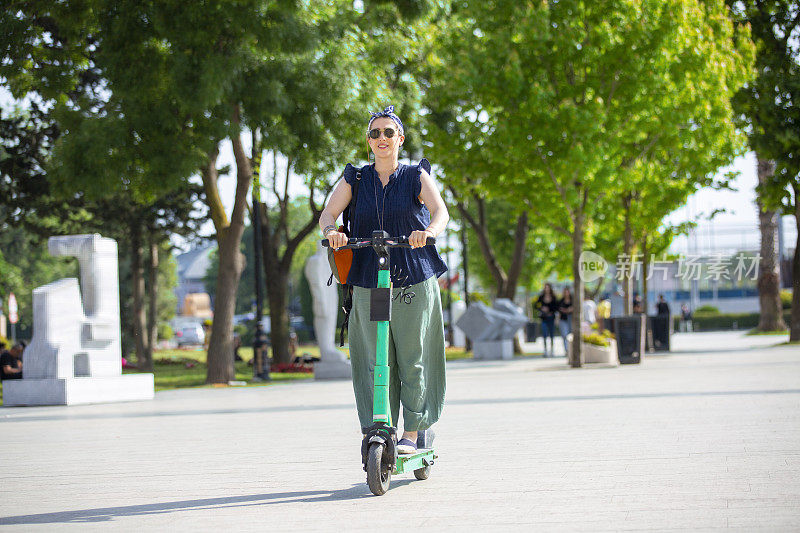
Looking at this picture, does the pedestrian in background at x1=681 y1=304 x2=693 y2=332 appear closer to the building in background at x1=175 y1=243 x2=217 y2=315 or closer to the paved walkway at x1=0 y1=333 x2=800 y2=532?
the paved walkway at x1=0 y1=333 x2=800 y2=532

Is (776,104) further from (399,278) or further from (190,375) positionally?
(399,278)

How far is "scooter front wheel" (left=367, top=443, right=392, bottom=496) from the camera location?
216 inches

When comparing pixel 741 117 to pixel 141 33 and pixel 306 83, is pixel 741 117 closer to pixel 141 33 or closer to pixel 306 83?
pixel 306 83

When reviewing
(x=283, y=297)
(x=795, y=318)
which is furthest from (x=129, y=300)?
(x=795, y=318)

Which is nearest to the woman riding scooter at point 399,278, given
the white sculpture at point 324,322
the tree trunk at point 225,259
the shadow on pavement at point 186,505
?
the shadow on pavement at point 186,505

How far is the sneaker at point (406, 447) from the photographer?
5797 mm

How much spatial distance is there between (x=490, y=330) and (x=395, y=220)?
25080 millimetres

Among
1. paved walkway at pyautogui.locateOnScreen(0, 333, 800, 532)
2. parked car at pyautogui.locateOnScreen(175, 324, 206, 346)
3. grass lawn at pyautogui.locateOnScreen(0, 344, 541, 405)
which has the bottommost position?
parked car at pyautogui.locateOnScreen(175, 324, 206, 346)

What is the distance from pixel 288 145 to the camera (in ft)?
68.8

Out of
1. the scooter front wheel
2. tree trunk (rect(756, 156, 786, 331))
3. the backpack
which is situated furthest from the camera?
tree trunk (rect(756, 156, 786, 331))

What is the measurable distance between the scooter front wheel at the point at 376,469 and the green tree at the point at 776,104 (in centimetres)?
2355

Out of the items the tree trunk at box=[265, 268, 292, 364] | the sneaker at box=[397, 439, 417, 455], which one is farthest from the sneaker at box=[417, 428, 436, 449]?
the tree trunk at box=[265, 268, 292, 364]

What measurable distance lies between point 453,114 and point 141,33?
40.0ft

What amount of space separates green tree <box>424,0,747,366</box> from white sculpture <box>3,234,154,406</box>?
915 cm
